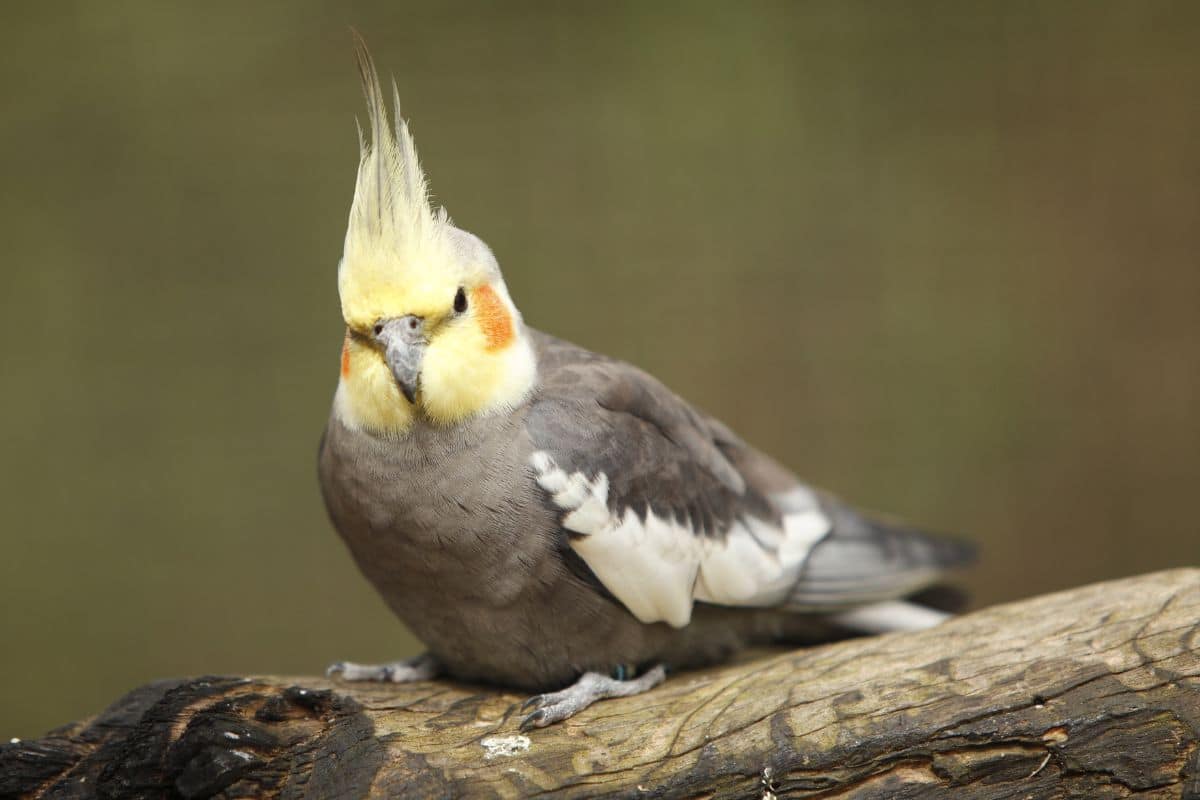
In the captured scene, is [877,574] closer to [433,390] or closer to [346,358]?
[433,390]

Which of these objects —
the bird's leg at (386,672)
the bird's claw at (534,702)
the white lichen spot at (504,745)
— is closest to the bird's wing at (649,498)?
the bird's claw at (534,702)

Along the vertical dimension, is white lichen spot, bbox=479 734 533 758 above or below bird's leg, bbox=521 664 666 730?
below

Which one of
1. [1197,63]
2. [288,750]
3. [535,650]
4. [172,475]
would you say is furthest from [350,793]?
[1197,63]

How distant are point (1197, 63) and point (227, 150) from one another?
3.69 metres

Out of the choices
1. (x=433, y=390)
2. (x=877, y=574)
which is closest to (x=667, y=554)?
(x=433, y=390)

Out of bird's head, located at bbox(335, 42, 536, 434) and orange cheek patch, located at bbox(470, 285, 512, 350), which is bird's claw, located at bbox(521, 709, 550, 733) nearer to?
bird's head, located at bbox(335, 42, 536, 434)

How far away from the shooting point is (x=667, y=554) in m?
2.40

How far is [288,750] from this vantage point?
198 cm

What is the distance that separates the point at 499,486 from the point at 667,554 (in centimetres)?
42

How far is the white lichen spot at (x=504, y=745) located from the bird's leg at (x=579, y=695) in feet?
0.15

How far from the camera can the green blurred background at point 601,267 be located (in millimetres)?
4227

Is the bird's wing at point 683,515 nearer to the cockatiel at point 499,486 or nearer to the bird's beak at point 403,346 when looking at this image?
the cockatiel at point 499,486

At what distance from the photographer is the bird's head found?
2115 millimetres

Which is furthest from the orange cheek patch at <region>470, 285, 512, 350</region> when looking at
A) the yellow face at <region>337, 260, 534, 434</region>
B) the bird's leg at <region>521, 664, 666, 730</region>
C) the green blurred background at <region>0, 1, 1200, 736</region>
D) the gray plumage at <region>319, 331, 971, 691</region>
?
the green blurred background at <region>0, 1, 1200, 736</region>
